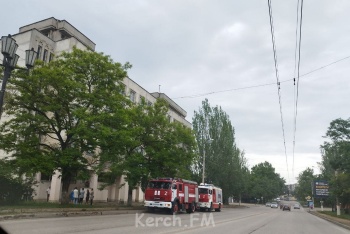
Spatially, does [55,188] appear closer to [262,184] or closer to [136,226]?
[136,226]

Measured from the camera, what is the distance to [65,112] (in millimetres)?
24359

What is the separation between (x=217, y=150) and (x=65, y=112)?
1416 inches

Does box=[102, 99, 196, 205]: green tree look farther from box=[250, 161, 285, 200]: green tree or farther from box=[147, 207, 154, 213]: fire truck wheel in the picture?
box=[250, 161, 285, 200]: green tree

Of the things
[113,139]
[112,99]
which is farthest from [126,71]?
[113,139]

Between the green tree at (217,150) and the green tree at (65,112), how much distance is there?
32.2 metres

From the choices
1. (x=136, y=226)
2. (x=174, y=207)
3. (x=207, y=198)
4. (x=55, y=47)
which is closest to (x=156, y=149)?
(x=174, y=207)

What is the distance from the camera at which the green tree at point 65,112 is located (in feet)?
74.8

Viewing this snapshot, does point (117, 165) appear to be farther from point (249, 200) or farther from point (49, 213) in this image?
point (249, 200)

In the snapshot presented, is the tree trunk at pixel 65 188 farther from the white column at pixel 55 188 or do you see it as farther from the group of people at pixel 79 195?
the white column at pixel 55 188

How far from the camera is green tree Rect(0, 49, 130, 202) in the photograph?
22.8 meters

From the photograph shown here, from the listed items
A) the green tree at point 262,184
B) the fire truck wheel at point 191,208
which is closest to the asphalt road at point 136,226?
the fire truck wheel at point 191,208

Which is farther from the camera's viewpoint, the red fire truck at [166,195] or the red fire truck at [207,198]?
the red fire truck at [207,198]

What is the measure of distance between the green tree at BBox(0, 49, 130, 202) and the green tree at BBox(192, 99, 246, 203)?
32174 millimetres

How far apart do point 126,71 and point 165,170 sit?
11.1 meters
